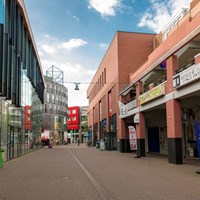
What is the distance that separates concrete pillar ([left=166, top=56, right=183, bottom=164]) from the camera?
18.4 meters

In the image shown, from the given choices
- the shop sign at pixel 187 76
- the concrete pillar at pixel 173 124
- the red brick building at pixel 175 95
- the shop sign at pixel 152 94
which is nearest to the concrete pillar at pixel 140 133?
the red brick building at pixel 175 95

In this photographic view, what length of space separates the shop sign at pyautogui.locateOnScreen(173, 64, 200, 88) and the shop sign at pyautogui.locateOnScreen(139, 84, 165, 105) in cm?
222

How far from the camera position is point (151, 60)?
90.7ft

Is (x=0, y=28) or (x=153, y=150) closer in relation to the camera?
(x=0, y=28)

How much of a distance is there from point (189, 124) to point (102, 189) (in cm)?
1479

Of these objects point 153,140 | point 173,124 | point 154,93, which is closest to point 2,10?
point 154,93

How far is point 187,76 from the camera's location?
16.8 meters

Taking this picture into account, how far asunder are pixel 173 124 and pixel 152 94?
3.94 metres

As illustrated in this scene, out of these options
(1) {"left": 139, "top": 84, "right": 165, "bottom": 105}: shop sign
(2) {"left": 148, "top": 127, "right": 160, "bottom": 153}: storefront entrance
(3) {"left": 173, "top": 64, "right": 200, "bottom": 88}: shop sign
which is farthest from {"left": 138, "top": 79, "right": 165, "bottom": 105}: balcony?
(2) {"left": 148, "top": 127, "right": 160, "bottom": 153}: storefront entrance

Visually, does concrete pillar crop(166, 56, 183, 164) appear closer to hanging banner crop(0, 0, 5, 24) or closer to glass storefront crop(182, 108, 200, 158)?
glass storefront crop(182, 108, 200, 158)

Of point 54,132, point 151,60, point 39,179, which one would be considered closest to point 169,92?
point 151,60

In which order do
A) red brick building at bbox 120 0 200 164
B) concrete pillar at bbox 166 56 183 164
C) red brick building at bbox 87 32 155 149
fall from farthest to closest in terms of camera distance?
1. red brick building at bbox 87 32 155 149
2. concrete pillar at bbox 166 56 183 164
3. red brick building at bbox 120 0 200 164

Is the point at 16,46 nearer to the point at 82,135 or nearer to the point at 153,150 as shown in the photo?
the point at 153,150

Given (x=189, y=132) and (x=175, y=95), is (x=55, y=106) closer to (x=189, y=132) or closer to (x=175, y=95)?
(x=189, y=132)
